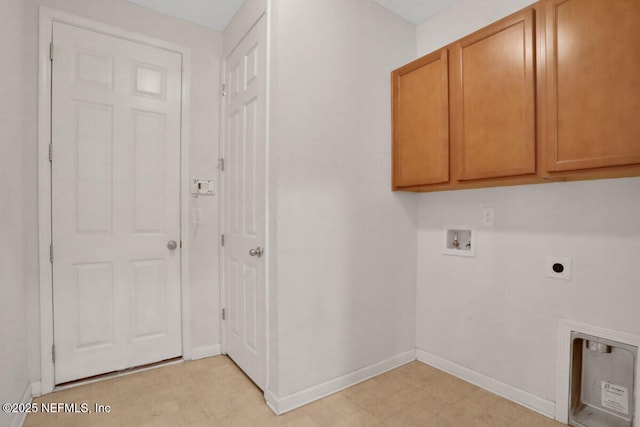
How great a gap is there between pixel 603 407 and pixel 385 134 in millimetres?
2066

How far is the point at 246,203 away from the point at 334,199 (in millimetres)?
646

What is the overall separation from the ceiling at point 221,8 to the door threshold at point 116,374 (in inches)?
107

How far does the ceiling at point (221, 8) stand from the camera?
2.27 m

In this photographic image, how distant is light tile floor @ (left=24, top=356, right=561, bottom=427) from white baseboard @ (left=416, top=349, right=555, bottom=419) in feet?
0.15

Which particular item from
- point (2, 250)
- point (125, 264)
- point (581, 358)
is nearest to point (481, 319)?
point (581, 358)

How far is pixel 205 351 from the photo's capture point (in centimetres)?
253

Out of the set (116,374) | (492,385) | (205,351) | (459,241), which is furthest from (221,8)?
(492,385)

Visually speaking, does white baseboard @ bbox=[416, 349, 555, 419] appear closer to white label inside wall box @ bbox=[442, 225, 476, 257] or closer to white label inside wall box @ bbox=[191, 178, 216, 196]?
white label inside wall box @ bbox=[442, 225, 476, 257]

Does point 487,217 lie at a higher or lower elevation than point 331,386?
higher

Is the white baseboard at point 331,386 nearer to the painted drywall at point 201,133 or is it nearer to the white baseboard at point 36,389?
the painted drywall at point 201,133

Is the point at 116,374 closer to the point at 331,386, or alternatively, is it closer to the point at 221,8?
the point at 331,386

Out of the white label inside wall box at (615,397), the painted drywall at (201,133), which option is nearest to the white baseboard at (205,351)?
the painted drywall at (201,133)

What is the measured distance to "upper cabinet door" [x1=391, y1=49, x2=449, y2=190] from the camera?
6.66 ft

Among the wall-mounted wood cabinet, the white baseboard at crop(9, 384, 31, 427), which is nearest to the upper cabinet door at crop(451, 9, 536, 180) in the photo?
the wall-mounted wood cabinet
